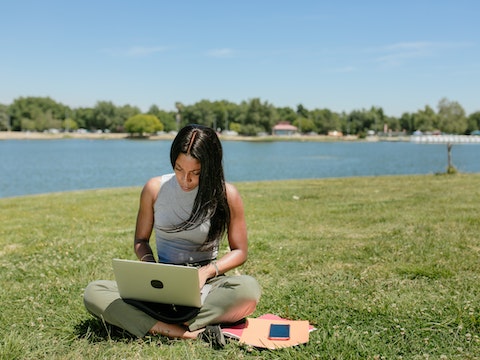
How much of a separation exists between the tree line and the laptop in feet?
467

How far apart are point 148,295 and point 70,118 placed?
A: 174 meters

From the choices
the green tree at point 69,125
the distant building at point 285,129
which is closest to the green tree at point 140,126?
the green tree at point 69,125

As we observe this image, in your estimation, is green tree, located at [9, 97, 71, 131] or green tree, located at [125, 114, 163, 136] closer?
green tree, located at [125, 114, 163, 136]

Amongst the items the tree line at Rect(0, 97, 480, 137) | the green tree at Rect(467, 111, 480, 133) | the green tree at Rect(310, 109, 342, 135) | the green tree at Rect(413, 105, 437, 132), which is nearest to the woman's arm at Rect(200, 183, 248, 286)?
the tree line at Rect(0, 97, 480, 137)

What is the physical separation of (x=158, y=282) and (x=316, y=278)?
2.31 metres

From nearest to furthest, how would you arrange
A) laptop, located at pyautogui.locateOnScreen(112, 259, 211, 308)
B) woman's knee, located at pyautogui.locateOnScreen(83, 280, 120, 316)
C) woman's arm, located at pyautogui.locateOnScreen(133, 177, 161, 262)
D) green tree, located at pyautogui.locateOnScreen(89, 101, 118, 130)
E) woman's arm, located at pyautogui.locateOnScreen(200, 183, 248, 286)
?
1. laptop, located at pyautogui.locateOnScreen(112, 259, 211, 308)
2. woman's knee, located at pyautogui.locateOnScreen(83, 280, 120, 316)
3. woman's arm, located at pyautogui.locateOnScreen(200, 183, 248, 286)
4. woman's arm, located at pyautogui.locateOnScreen(133, 177, 161, 262)
5. green tree, located at pyautogui.locateOnScreen(89, 101, 118, 130)

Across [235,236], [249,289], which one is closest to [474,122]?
[235,236]

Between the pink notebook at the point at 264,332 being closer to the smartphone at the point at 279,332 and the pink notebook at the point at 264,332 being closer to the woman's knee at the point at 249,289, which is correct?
the smartphone at the point at 279,332

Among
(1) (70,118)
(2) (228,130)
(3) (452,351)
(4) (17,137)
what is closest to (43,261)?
(3) (452,351)

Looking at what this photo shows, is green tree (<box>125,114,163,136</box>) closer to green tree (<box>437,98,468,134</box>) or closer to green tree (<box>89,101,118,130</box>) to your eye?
green tree (<box>89,101,118,130</box>)

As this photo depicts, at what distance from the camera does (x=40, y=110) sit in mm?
154000

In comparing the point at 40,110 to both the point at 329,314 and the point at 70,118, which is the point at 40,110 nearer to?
the point at 70,118

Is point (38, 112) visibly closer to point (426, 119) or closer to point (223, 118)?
point (223, 118)

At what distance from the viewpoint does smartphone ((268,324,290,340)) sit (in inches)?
A: 146
